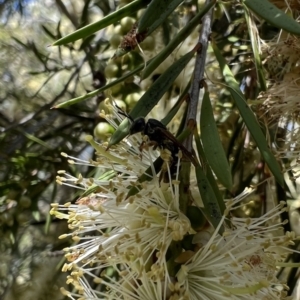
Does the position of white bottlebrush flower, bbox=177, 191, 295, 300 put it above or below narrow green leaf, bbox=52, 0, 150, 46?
below

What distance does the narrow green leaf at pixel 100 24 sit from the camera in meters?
0.55

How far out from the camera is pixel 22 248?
4.94 feet

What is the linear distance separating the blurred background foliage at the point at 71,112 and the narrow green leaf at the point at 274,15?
0.12 metres

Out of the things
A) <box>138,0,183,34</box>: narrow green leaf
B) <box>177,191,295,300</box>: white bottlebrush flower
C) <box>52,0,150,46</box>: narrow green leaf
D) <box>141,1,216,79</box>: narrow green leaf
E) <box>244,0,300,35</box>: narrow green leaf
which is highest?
<box>52,0,150,46</box>: narrow green leaf

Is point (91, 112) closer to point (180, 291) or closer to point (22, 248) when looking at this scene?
point (22, 248)

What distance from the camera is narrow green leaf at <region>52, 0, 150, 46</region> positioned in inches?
21.7

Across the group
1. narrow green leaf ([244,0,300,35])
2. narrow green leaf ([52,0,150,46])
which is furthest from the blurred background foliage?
narrow green leaf ([244,0,300,35])

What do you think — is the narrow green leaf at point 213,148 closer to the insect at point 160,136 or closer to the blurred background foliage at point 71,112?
the insect at point 160,136

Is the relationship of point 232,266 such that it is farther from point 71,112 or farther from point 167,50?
point 71,112

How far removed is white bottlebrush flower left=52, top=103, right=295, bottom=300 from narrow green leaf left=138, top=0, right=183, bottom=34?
0.12 m

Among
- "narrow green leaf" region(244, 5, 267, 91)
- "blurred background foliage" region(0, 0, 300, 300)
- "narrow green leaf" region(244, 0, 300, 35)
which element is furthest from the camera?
"blurred background foliage" region(0, 0, 300, 300)

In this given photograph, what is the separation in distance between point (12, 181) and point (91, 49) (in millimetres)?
345

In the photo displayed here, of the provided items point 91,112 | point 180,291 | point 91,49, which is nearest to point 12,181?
point 91,112

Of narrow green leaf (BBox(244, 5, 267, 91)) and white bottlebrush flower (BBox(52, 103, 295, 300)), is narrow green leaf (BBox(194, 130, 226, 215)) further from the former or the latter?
narrow green leaf (BBox(244, 5, 267, 91))
